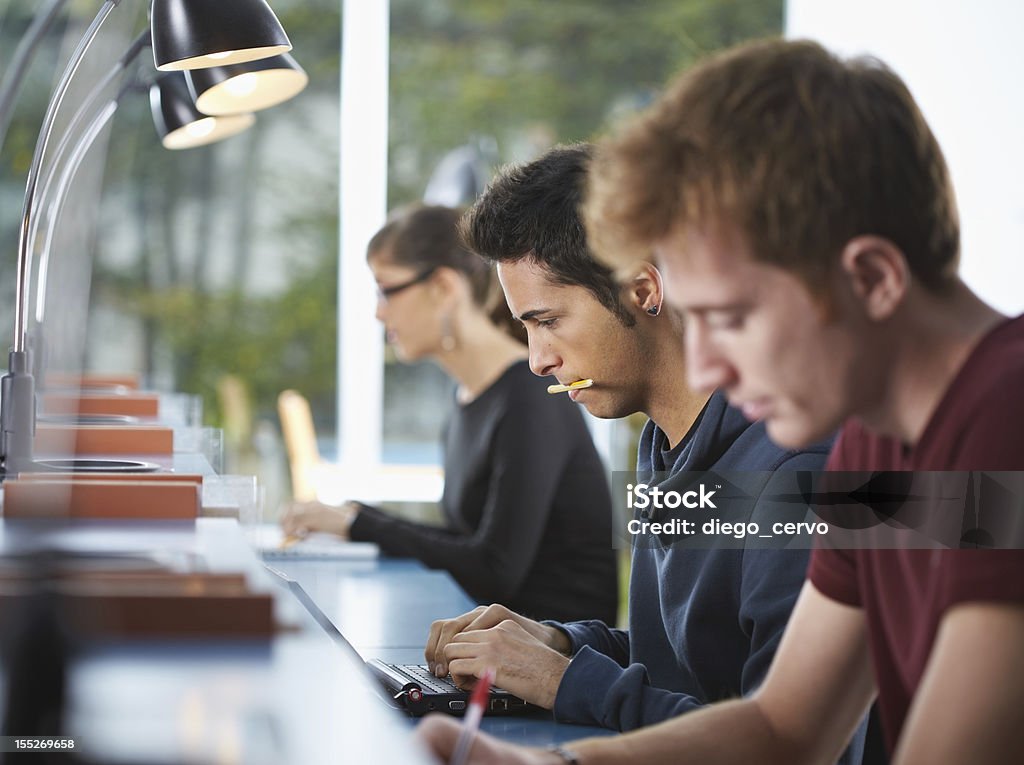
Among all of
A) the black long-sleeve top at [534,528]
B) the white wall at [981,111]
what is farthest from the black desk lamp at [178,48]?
the white wall at [981,111]

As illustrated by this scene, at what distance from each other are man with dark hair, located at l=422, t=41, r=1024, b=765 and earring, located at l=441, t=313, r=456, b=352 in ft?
7.05

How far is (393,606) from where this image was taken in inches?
89.0

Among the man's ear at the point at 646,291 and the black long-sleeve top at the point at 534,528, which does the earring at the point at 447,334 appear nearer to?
the black long-sleeve top at the point at 534,528

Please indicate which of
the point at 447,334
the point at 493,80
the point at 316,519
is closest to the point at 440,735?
the point at 316,519

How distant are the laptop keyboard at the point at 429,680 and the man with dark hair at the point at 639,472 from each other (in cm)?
2

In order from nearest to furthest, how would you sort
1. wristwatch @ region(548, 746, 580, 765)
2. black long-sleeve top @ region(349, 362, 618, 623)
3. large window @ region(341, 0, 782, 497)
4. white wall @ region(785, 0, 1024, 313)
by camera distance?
wristwatch @ region(548, 746, 580, 765)
black long-sleeve top @ region(349, 362, 618, 623)
white wall @ region(785, 0, 1024, 313)
large window @ region(341, 0, 782, 497)

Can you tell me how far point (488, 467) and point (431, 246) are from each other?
589 millimetres

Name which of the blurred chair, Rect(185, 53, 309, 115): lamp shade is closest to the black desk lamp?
Rect(185, 53, 309, 115): lamp shade

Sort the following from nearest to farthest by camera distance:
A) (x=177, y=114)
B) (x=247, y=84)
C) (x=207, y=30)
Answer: (x=207, y=30)
(x=247, y=84)
(x=177, y=114)

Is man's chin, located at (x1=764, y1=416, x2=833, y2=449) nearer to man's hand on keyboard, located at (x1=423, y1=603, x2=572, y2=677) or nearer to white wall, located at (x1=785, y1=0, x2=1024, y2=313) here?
man's hand on keyboard, located at (x1=423, y1=603, x2=572, y2=677)

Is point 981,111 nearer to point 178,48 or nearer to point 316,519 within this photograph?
point 316,519

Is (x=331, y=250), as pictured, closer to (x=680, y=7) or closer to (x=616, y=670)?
(x=680, y=7)

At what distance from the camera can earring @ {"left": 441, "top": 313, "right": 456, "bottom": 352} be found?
319 cm

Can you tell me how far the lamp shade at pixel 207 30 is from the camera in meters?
2.00
